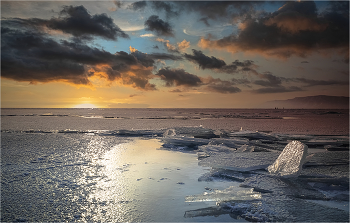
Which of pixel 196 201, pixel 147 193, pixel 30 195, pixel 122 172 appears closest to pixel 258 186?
pixel 196 201

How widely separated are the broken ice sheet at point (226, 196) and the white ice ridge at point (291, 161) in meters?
0.98

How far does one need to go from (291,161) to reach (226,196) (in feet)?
5.60

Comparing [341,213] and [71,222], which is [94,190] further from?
[341,213]

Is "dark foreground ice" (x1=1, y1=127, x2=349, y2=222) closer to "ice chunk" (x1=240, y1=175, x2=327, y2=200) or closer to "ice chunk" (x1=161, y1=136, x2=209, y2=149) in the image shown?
"ice chunk" (x1=240, y1=175, x2=327, y2=200)

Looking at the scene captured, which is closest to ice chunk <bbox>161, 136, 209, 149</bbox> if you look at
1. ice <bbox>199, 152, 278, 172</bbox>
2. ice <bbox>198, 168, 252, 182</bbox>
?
ice <bbox>199, 152, 278, 172</bbox>

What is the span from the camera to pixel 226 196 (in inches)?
125

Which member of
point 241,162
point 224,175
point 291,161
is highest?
point 291,161

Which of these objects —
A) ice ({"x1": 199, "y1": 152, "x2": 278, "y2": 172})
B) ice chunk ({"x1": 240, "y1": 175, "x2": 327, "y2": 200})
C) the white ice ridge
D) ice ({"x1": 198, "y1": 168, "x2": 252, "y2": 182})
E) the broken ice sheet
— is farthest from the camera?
ice ({"x1": 199, "y1": 152, "x2": 278, "y2": 172})

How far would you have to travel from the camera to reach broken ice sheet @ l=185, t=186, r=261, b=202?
3.12m

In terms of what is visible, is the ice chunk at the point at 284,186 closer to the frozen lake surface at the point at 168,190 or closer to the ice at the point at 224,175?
the frozen lake surface at the point at 168,190

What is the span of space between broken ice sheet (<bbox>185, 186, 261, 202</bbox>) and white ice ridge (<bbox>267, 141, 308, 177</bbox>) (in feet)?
3.21

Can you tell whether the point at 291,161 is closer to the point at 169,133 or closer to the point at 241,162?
the point at 241,162

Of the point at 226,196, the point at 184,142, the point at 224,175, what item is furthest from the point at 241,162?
the point at 184,142

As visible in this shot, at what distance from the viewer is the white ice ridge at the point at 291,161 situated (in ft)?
12.6
